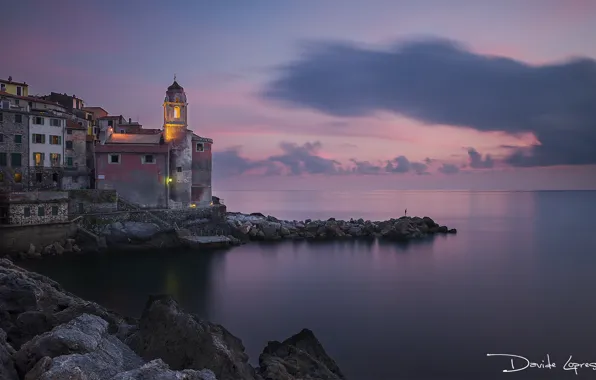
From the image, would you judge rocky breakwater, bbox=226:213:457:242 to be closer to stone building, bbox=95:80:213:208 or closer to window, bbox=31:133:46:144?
stone building, bbox=95:80:213:208

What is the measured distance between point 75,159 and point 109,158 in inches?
260

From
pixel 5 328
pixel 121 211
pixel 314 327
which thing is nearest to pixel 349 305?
pixel 314 327

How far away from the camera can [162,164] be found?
Answer: 48219 mm

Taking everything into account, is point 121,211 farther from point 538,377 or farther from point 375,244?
point 538,377

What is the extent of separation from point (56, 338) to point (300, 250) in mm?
39807

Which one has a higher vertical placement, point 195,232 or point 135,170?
point 135,170

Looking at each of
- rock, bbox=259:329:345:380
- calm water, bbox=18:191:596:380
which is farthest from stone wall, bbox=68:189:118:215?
rock, bbox=259:329:345:380

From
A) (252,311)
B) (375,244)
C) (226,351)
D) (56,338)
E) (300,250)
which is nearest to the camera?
(56,338)

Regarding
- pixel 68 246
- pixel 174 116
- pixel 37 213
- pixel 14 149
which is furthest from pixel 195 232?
pixel 14 149

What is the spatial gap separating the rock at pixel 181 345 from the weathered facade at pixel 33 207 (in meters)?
32.6

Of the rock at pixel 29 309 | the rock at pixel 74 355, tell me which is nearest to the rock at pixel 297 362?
the rock at pixel 74 355

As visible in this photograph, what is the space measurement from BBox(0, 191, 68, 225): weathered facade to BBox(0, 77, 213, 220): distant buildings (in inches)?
269

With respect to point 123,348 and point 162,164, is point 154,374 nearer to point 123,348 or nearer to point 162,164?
point 123,348

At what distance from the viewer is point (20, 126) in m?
44.7
